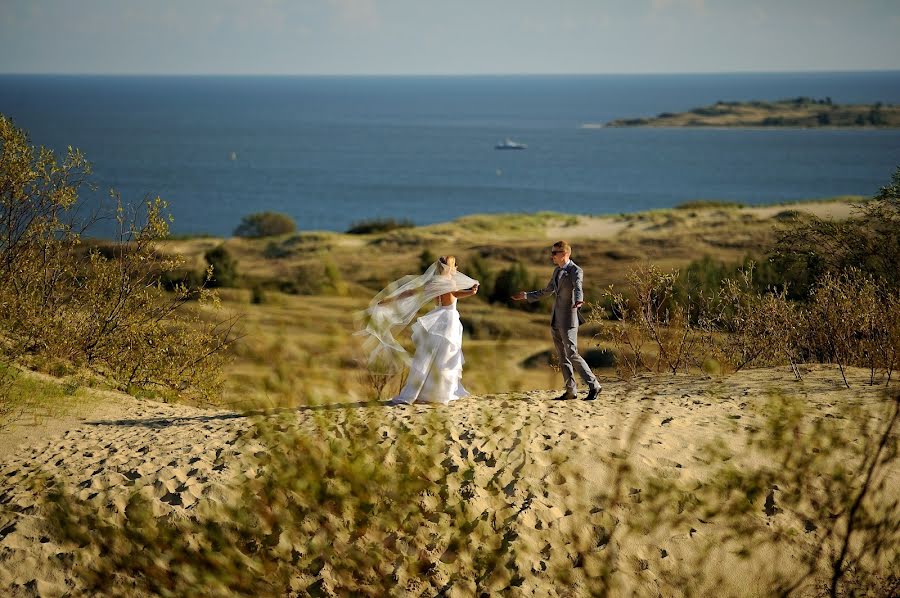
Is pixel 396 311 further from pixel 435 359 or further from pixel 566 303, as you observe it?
pixel 566 303

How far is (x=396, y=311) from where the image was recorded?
11.9 m

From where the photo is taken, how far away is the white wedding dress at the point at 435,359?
11091 millimetres

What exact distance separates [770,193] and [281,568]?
112 m

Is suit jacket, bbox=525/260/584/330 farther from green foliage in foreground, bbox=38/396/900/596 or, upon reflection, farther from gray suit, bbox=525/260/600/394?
green foliage in foreground, bbox=38/396/900/596

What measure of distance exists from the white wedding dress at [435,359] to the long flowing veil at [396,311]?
295 mm

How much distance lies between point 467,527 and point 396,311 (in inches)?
160

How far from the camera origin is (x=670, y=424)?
1061 centimetres

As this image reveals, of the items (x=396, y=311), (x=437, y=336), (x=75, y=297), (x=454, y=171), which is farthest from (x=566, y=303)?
(x=454, y=171)

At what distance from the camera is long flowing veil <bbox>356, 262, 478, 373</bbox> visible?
11.2m

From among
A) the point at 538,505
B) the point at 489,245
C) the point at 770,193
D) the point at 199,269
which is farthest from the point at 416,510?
the point at 770,193

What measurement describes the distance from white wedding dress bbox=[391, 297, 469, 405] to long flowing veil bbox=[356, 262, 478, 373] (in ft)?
0.97

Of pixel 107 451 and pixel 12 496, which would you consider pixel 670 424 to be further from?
pixel 12 496

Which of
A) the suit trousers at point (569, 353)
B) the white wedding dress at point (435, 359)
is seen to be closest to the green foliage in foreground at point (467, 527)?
the white wedding dress at point (435, 359)

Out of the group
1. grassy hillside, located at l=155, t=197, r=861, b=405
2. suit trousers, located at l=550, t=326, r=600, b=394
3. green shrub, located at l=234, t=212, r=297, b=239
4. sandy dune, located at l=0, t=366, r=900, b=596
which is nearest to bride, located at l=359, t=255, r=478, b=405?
sandy dune, located at l=0, t=366, r=900, b=596
